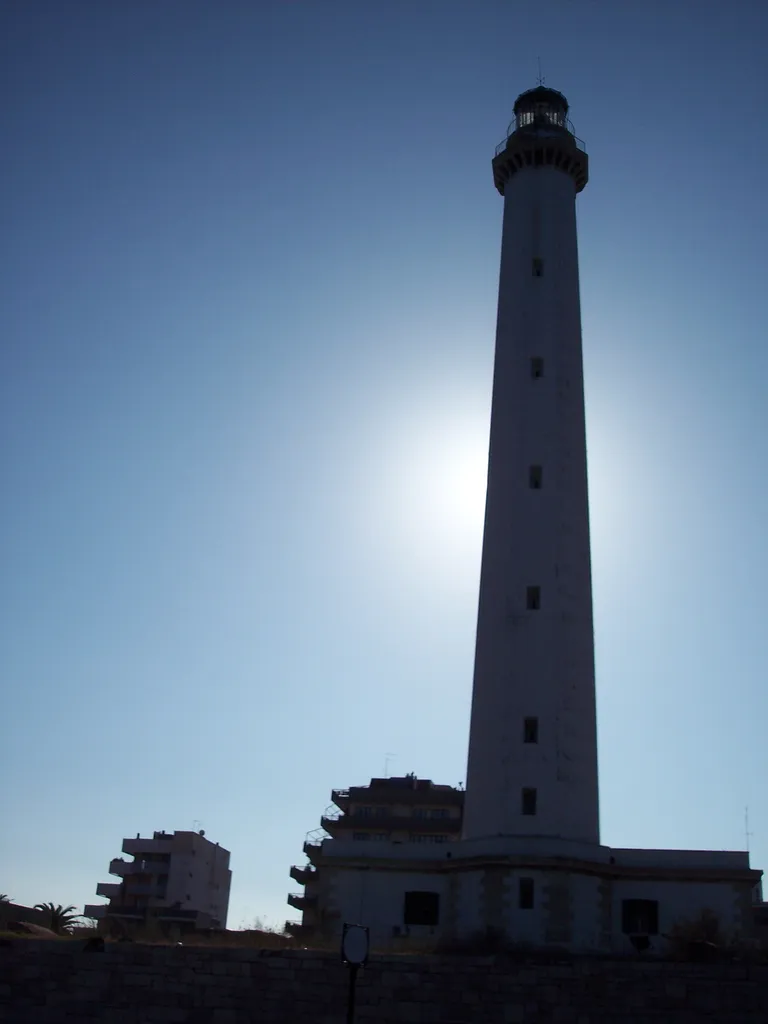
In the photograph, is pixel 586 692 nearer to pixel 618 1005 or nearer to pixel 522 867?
pixel 522 867

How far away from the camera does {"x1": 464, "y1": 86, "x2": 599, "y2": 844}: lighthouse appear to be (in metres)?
36.3

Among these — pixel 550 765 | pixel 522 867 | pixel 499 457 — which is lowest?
pixel 522 867

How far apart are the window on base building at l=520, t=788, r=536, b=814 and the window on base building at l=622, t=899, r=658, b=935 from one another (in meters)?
4.29

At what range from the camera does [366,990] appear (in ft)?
89.5

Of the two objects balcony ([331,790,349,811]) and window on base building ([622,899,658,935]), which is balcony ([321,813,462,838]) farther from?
window on base building ([622,899,658,935])

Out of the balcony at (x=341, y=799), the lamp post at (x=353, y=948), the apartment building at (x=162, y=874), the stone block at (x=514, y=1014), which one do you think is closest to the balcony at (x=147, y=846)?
the apartment building at (x=162, y=874)

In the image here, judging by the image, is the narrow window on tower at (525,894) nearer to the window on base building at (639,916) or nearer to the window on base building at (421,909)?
the window on base building at (421,909)

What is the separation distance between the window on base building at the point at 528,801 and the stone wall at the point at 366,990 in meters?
7.59

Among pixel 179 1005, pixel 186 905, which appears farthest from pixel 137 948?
pixel 186 905

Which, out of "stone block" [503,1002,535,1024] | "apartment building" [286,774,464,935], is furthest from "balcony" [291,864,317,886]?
"stone block" [503,1002,535,1024]

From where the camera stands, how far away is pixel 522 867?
3466 cm

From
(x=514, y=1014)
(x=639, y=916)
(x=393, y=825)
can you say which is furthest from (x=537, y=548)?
(x=393, y=825)

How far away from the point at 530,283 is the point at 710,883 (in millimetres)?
22927

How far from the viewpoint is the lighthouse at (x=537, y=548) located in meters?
36.3
